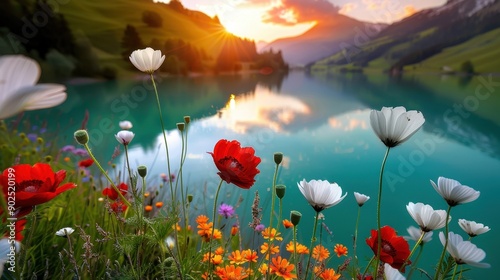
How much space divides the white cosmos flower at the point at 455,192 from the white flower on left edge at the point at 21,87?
2.95 ft

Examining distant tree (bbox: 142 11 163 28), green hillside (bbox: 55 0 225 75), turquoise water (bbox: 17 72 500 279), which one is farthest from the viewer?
distant tree (bbox: 142 11 163 28)

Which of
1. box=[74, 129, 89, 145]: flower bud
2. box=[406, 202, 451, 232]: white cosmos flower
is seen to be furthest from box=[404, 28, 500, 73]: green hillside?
box=[74, 129, 89, 145]: flower bud

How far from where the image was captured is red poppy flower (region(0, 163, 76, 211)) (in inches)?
31.3

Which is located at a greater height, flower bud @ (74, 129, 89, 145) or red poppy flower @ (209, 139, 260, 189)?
flower bud @ (74, 129, 89, 145)

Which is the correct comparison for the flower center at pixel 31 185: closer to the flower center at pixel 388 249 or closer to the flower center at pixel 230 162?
the flower center at pixel 230 162

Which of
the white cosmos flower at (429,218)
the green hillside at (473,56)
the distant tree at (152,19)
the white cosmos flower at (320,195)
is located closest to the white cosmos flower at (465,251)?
the white cosmos flower at (429,218)

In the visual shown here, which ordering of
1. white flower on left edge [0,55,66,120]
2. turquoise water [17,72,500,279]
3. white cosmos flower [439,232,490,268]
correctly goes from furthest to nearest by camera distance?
turquoise water [17,72,500,279]
white cosmos flower [439,232,490,268]
white flower on left edge [0,55,66,120]

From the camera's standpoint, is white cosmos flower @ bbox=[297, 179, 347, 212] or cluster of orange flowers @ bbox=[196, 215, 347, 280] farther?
cluster of orange flowers @ bbox=[196, 215, 347, 280]

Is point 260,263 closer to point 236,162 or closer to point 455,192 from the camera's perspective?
point 236,162

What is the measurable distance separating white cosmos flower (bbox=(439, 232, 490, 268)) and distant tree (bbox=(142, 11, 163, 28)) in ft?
227

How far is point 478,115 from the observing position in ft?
59.5

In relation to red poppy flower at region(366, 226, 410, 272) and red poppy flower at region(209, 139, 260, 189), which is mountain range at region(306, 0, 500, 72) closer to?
red poppy flower at region(366, 226, 410, 272)

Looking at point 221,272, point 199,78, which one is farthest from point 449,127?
point 199,78

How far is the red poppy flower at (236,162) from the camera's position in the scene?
0.97 metres
